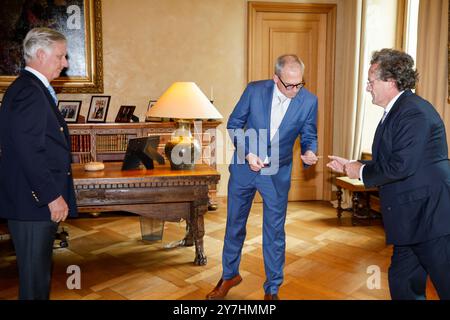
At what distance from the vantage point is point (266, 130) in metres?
2.79

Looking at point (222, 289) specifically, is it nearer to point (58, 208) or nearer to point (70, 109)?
point (58, 208)

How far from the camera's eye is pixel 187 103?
133 inches

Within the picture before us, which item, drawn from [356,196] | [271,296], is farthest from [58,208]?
[356,196]

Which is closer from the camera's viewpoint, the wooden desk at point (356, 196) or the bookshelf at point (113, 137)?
the wooden desk at point (356, 196)

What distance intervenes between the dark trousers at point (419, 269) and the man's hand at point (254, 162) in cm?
86

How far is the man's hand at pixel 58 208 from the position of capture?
1.99m

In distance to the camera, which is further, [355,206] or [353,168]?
[355,206]

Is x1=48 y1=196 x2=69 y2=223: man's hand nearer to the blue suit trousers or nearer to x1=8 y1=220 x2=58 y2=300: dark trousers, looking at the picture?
x1=8 y1=220 x2=58 y2=300: dark trousers


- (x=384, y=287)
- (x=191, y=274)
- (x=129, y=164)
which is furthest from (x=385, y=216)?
(x=129, y=164)

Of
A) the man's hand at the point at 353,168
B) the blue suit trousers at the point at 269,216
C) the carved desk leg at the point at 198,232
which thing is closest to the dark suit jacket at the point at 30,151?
the blue suit trousers at the point at 269,216

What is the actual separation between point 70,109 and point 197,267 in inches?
113

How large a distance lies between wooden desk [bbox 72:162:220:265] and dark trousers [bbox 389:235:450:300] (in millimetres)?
1546

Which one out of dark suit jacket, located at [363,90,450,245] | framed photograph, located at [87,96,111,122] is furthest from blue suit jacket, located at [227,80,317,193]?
framed photograph, located at [87,96,111,122]

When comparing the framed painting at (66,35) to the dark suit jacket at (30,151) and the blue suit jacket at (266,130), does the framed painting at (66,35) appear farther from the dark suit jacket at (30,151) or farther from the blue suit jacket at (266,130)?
the dark suit jacket at (30,151)
